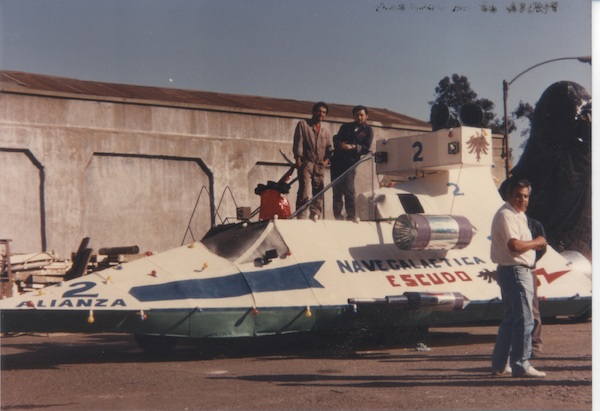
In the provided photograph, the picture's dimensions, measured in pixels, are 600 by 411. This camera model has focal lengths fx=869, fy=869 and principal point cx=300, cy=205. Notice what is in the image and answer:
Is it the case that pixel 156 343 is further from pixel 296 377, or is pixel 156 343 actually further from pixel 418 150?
pixel 418 150

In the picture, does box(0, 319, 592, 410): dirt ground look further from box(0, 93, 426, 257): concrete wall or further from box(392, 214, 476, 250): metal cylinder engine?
box(0, 93, 426, 257): concrete wall

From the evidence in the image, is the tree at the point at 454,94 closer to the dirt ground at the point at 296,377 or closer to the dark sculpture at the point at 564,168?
the dark sculpture at the point at 564,168

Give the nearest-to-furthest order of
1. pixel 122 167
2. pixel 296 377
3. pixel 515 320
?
pixel 515 320, pixel 296 377, pixel 122 167

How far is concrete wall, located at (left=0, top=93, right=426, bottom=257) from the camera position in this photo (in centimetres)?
2275

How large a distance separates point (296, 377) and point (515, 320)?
216 cm

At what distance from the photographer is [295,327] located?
32.9 ft

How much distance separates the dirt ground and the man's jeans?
19 centimetres

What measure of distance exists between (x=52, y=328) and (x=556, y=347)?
591 cm

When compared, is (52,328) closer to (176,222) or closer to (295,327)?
(295,327)

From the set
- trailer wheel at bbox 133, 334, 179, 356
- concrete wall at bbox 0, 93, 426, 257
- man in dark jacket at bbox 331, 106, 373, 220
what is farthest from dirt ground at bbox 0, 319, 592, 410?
concrete wall at bbox 0, 93, 426, 257

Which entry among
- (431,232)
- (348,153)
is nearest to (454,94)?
(348,153)

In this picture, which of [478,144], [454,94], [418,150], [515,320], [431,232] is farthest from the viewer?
[454,94]

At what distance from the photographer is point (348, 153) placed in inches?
514

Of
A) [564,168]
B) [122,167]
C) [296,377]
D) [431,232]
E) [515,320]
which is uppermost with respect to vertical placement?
[122,167]
